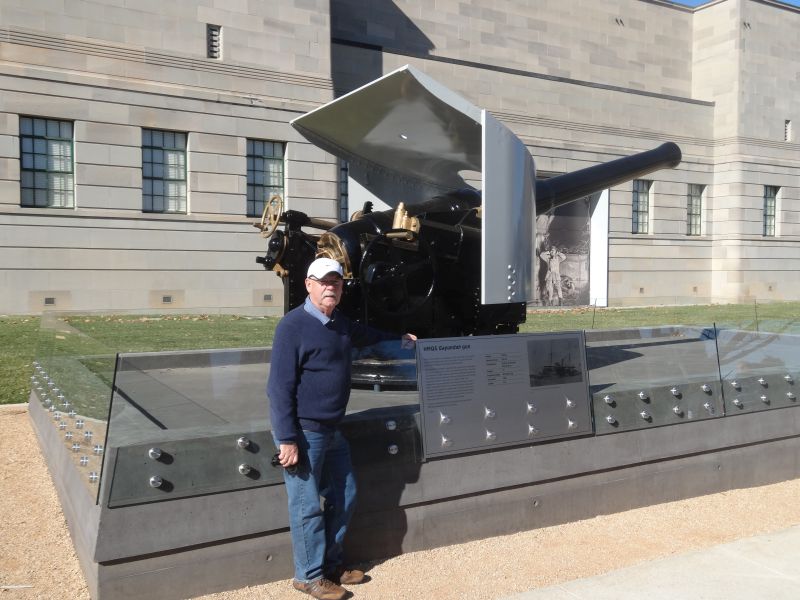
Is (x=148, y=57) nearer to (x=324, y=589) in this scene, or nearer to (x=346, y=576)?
(x=346, y=576)

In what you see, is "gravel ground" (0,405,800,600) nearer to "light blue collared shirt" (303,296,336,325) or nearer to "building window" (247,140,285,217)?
"light blue collared shirt" (303,296,336,325)

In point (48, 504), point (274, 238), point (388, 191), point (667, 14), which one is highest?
point (667, 14)

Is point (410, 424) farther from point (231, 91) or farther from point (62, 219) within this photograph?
point (231, 91)

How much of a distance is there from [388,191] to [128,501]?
4.82 meters

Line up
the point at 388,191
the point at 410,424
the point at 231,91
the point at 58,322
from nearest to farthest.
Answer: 1. the point at 410,424
2. the point at 58,322
3. the point at 388,191
4. the point at 231,91

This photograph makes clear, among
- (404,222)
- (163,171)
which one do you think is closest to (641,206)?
(163,171)

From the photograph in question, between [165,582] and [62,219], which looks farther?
[62,219]

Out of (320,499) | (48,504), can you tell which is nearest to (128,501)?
(320,499)

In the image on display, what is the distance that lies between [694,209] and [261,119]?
21580 mm

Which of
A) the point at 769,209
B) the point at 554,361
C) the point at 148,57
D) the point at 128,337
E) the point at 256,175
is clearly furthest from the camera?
the point at 769,209

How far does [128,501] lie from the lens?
3.77 m

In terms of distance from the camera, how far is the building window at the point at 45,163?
21125 mm

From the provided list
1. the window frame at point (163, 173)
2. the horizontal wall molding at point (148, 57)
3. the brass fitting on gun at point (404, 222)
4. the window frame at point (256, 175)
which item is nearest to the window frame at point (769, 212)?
the horizontal wall molding at point (148, 57)

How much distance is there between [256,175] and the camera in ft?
80.3
